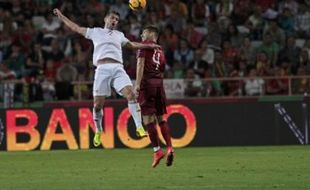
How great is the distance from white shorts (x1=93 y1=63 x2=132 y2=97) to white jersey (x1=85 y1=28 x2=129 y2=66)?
0.17 meters

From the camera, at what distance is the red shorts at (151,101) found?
15.2 m

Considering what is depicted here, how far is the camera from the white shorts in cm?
1562

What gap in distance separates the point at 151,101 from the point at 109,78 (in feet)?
3.24

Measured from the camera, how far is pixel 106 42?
1551cm

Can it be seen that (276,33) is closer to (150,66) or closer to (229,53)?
(229,53)

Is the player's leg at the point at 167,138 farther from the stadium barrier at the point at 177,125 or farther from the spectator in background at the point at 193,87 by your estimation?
the spectator in background at the point at 193,87

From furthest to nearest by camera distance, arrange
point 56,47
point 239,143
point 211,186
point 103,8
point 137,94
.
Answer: point 103,8 → point 56,47 → point 239,143 → point 137,94 → point 211,186

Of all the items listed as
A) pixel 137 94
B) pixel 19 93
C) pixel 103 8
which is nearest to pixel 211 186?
pixel 137 94

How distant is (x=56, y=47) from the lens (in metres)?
26.6

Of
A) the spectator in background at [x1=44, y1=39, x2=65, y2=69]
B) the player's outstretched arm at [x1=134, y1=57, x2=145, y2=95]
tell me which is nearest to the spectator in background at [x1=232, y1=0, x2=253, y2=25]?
the spectator in background at [x1=44, y1=39, x2=65, y2=69]

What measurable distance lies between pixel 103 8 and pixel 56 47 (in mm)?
2689

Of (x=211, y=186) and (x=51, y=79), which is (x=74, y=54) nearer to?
(x=51, y=79)

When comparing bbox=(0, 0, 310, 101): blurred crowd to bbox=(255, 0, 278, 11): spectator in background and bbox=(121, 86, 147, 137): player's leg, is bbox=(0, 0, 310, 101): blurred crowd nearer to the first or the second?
bbox=(255, 0, 278, 11): spectator in background

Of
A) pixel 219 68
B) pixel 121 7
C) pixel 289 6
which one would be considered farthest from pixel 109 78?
pixel 289 6
